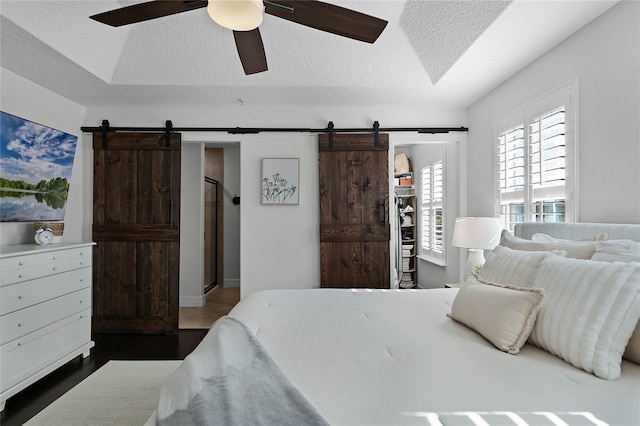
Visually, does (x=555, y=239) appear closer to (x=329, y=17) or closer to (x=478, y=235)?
(x=478, y=235)

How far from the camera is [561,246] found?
1.73m

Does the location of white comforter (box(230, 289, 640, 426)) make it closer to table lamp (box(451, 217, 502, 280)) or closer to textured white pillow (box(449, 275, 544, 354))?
textured white pillow (box(449, 275, 544, 354))

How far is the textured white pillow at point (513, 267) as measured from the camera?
1532 millimetres

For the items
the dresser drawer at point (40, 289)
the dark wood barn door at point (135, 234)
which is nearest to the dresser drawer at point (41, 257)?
the dresser drawer at point (40, 289)

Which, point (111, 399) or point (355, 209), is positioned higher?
point (355, 209)

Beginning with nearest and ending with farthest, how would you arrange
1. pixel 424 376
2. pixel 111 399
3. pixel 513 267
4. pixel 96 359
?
pixel 424 376 < pixel 513 267 < pixel 111 399 < pixel 96 359

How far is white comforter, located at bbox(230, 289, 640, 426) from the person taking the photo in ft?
2.93

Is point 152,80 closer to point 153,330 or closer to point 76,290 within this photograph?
point 76,290

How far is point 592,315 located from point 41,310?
3.37 m

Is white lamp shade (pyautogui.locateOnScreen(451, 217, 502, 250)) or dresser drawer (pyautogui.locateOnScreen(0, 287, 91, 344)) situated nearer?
dresser drawer (pyautogui.locateOnScreen(0, 287, 91, 344))

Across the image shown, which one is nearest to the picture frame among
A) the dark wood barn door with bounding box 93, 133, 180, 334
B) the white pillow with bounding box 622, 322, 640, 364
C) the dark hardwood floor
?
the dark wood barn door with bounding box 93, 133, 180, 334

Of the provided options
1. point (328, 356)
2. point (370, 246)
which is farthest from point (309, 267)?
point (328, 356)

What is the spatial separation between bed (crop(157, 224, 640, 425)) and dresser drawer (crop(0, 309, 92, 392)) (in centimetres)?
180

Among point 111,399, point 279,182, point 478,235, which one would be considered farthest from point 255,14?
point 111,399
